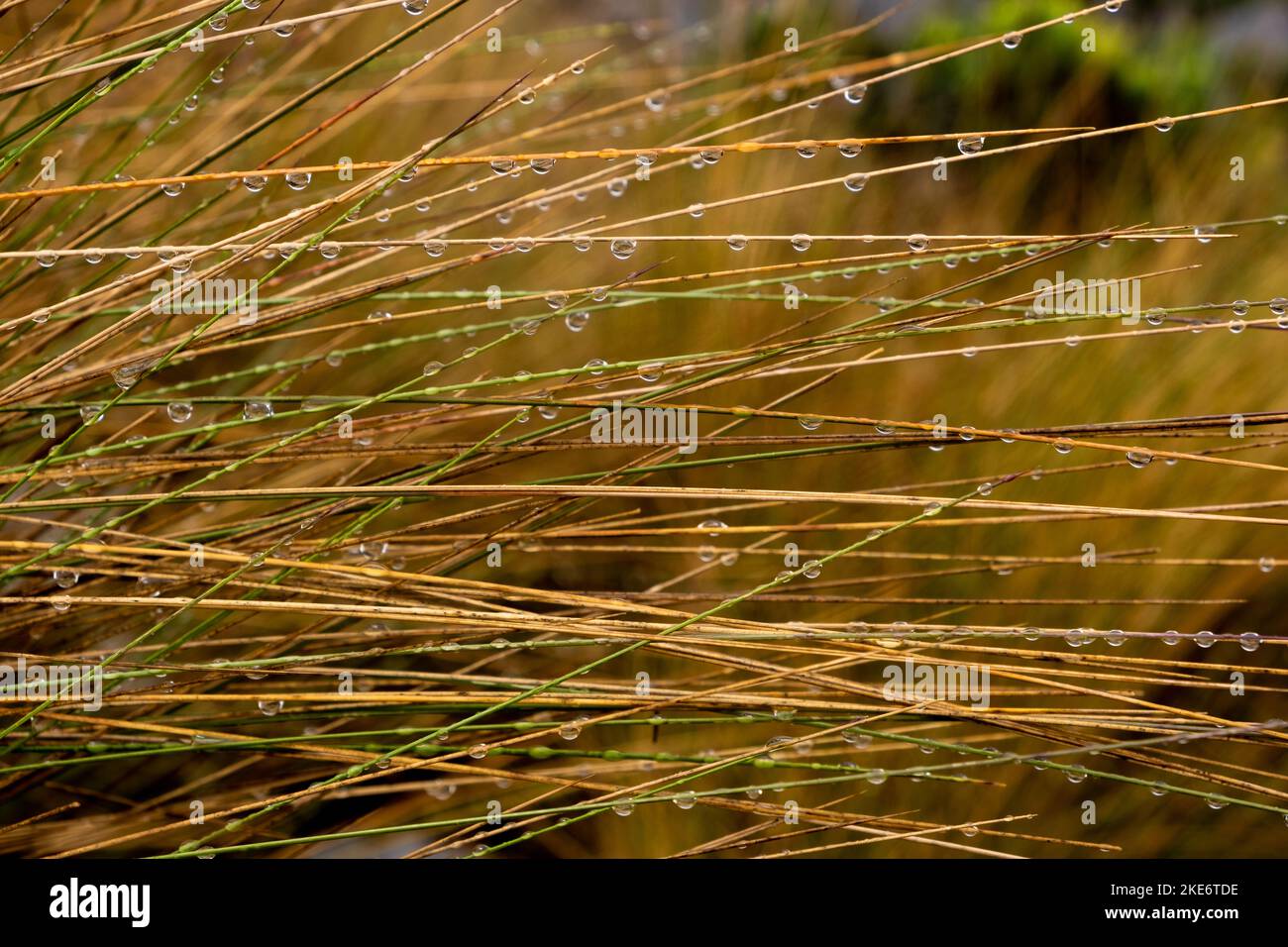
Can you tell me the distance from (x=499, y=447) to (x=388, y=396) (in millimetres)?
112

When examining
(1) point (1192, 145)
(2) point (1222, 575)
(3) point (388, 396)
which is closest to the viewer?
(3) point (388, 396)

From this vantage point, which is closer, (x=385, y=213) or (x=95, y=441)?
(x=385, y=213)

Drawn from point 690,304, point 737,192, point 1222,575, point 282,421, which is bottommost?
point 1222,575

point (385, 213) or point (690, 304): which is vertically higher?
point (690, 304)
